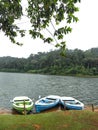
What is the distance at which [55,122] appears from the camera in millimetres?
16188

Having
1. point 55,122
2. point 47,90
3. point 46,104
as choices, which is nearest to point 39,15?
point 55,122

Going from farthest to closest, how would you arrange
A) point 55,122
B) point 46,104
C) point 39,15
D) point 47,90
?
point 47,90, point 46,104, point 55,122, point 39,15

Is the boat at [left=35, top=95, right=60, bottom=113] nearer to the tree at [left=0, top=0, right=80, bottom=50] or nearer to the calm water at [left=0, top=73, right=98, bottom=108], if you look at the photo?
the calm water at [left=0, top=73, right=98, bottom=108]

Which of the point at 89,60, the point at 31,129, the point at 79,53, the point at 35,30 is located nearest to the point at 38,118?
the point at 31,129

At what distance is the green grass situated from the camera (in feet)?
49.6

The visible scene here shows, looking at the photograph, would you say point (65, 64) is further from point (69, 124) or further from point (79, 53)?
point (69, 124)

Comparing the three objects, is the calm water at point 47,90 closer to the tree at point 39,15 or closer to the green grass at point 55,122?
the green grass at point 55,122

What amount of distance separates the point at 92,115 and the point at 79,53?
168 metres

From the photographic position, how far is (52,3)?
26.1 ft

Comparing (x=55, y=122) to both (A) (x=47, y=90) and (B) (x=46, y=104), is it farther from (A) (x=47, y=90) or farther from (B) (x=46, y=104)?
(A) (x=47, y=90)

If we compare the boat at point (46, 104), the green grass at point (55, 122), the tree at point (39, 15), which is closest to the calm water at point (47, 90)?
the boat at point (46, 104)

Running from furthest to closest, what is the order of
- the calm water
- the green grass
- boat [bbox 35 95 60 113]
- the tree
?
1. the calm water
2. boat [bbox 35 95 60 113]
3. the green grass
4. the tree

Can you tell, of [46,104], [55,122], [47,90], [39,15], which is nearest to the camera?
[39,15]

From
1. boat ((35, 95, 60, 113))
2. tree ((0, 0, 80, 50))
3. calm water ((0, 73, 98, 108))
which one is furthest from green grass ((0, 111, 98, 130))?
calm water ((0, 73, 98, 108))
